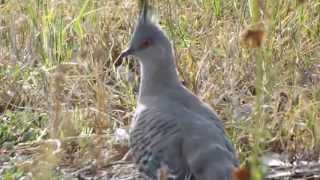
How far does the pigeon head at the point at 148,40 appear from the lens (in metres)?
4.19

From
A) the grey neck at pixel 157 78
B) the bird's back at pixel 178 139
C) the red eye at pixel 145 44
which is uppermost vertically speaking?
the red eye at pixel 145 44

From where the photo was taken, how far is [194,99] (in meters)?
3.88

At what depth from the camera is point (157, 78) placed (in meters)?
4.17

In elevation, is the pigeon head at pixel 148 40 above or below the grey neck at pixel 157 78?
above

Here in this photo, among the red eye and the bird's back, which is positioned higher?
the red eye

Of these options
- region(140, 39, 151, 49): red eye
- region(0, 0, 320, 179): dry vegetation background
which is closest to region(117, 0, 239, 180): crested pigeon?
region(140, 39, 151, 49): red eye

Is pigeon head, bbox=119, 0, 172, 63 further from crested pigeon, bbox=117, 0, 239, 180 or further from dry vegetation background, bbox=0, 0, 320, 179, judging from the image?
dry vegetation background, bbox=0, 0, 320, 179

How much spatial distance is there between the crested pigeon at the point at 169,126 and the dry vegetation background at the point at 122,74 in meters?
0.28

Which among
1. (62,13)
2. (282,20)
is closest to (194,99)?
(282,20)

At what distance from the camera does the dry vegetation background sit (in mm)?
4277

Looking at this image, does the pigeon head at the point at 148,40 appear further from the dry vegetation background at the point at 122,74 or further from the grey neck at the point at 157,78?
the dry vegetation background at the point at 122,74

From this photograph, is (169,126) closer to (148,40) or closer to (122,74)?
(148,40)

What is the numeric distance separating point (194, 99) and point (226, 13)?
68.0 inches

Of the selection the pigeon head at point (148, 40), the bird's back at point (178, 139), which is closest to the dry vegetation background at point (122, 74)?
the bird's back at point (178, 139)
